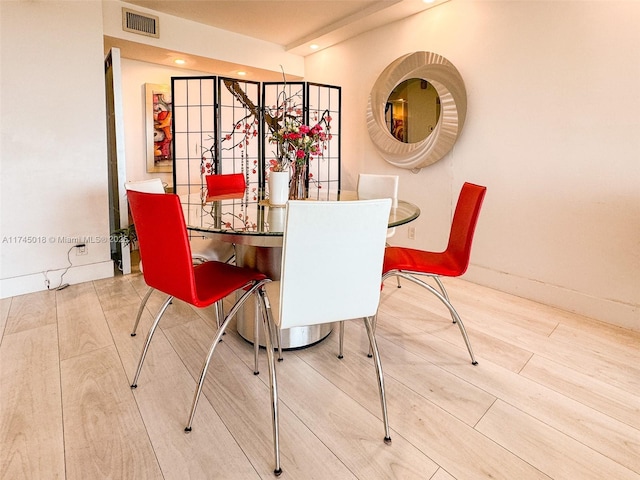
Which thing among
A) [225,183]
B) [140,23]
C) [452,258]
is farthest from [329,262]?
[140,23]

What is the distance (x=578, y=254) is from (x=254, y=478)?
246 centimetres

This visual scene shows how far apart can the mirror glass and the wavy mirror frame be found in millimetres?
44

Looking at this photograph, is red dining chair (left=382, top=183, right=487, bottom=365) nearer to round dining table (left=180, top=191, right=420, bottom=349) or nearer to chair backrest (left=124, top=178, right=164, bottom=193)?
round dining table (left=180, top=191, right=420, bottom=349)

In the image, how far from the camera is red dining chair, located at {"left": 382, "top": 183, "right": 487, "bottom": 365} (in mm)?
1774

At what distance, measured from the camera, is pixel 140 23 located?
3.36 m

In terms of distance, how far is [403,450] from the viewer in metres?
1.28

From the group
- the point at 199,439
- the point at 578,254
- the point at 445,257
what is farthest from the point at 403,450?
the point at 578,254

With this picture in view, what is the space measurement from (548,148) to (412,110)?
4.13ft

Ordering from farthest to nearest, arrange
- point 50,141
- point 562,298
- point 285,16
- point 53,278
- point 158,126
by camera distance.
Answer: point 158,126 < point 285,16 < point 53,278 < point 50,141 < point 562,298

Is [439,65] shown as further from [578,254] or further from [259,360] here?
[259,360]

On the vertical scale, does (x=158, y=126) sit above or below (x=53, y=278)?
above

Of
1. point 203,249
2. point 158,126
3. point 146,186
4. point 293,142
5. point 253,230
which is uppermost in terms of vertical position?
point 158,126

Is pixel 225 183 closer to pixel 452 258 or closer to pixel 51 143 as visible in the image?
pixel 51 143

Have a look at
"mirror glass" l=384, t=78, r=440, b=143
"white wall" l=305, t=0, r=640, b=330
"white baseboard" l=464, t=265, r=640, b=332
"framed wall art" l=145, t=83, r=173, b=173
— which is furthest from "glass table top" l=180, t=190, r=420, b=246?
"framed wall art" l=145, t=83, r=173, b=173
